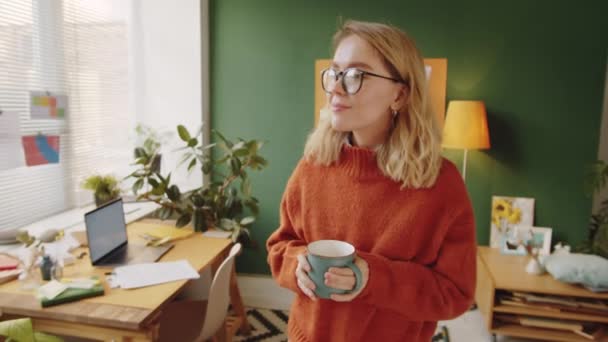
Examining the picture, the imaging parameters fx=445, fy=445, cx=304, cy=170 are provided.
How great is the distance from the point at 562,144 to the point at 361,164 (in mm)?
2426

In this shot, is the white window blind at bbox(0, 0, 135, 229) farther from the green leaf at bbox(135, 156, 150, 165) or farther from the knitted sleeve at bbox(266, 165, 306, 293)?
the knitted sleeve at bbox(266, 165, 306, 293)

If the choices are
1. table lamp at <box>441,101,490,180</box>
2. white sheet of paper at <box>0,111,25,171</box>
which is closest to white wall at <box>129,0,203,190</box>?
white sheet of paper at <box>0,111,25,171</box>

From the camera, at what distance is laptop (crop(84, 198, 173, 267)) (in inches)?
76.5

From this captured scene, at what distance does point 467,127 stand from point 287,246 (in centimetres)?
203

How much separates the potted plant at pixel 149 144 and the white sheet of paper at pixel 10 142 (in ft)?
2.05

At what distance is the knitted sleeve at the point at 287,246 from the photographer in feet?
3.21

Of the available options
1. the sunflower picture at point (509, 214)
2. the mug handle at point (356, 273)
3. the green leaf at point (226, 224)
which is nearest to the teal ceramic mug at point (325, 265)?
the mug handle at point (356, 273)

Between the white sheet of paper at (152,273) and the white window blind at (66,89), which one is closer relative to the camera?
the white sheet of paper at (152,273)

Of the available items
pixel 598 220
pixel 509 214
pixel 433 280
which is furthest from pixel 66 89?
pixel 598 220

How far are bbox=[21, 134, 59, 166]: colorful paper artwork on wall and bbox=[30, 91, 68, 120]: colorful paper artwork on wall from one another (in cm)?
11

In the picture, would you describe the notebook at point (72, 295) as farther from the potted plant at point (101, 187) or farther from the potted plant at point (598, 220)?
the potted plant at point (598, 220)

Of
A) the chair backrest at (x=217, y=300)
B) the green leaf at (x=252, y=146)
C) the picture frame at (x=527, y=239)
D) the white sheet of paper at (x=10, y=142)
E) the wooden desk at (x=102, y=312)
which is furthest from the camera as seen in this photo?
the picture frame at (x=527, y=239)

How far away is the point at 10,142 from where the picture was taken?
7.07ft

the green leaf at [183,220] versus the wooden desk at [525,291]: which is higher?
the green leaf at [183,220]
